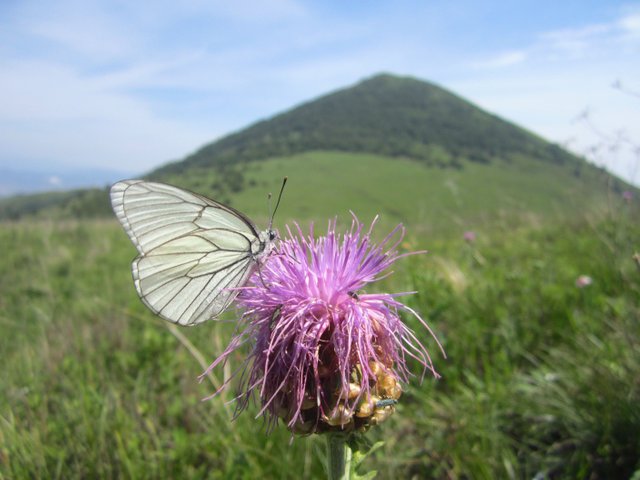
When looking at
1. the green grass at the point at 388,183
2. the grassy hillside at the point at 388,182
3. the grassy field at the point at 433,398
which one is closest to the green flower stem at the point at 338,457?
the grassy field at the point at 433,398

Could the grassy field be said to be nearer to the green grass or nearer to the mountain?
the mountain

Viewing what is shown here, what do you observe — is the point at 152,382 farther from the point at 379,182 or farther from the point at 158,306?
the point at 379,182

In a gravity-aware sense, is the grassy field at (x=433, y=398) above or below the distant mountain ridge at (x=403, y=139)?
below

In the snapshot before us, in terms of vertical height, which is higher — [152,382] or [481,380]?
[152,382]

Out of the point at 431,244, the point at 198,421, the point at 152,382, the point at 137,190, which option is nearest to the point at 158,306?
the point at 137,190

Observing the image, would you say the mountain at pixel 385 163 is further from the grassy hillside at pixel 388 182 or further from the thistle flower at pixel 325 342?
the thistle flower at pixel 325 342

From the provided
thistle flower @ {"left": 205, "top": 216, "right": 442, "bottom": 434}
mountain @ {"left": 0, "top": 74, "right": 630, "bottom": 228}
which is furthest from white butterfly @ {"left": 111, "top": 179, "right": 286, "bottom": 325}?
mountain @ {"left": 0, "top": 74, "right": 630, "bottom": 228}
